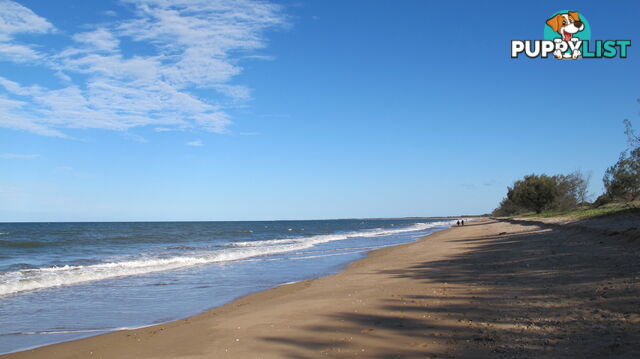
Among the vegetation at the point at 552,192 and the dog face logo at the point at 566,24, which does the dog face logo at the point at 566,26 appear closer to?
the dog face logo at the point at 566,24

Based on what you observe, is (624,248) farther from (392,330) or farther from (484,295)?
(392,330)

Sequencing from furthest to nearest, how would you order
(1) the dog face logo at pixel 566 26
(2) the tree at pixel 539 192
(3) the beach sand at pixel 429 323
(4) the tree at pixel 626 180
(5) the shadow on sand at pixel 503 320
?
(2) the tree at pixel 539 192 < (4) the tree at pixel 626 180 < (1) the dog face logo at pixel 566 26 < (3) the beach sand at pixel 429 323 < (5) the shadow on sand at pixel 503 320

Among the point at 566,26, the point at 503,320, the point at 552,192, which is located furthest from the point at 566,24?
the point at 552,192

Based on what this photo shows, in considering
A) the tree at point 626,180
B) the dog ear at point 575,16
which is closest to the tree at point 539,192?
the tree at point 626,180

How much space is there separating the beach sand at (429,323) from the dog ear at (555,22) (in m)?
12.2

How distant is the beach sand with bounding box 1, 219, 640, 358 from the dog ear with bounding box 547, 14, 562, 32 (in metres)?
12.2

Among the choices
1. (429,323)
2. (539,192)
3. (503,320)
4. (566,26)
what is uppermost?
(566,26)

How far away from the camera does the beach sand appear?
5562mm

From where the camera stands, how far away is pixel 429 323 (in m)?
6.99

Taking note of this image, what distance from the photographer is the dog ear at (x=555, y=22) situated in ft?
64.6

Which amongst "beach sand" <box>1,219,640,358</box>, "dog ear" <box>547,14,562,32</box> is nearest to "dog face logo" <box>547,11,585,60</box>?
"dog ear" <box>547,14,562,32</box>

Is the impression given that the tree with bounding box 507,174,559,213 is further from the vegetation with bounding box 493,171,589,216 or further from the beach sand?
the beach sand

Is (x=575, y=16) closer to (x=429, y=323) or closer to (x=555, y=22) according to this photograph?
(x=555, y=22)

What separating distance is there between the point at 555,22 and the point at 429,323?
18289 millimetres
